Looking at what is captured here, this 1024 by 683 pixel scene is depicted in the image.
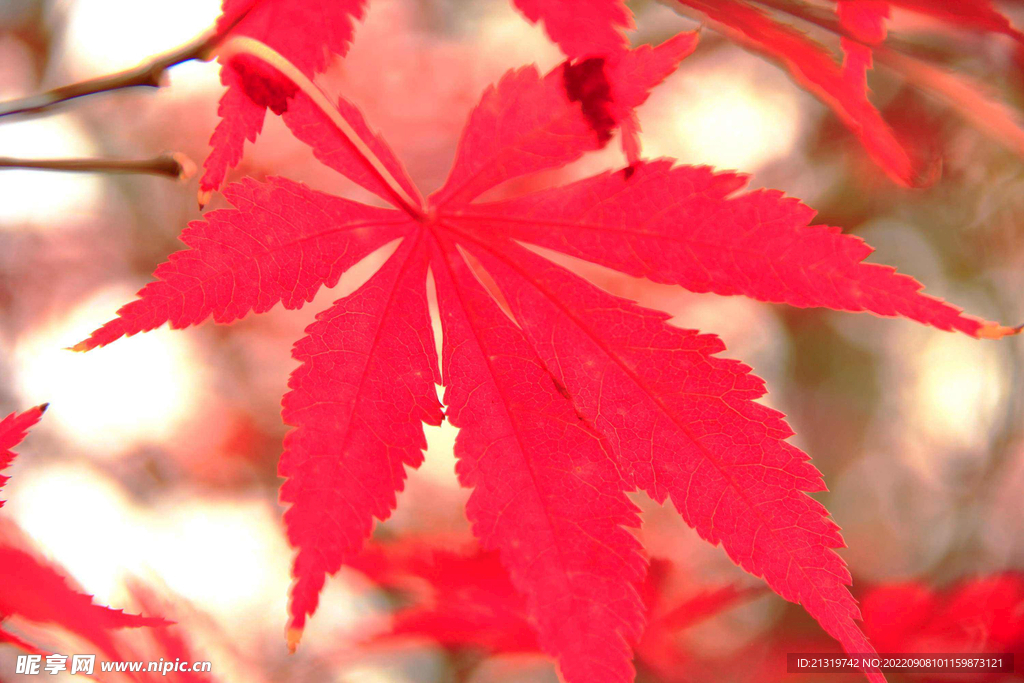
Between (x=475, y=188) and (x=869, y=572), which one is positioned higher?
(x=475, y=188)

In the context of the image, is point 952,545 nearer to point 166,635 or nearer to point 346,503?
point 346,503

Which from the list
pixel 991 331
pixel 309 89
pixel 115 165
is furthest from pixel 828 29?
pixel 115 165

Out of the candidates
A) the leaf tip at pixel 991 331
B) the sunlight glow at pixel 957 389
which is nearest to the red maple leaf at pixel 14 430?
the leaf tip at pixel 991 331

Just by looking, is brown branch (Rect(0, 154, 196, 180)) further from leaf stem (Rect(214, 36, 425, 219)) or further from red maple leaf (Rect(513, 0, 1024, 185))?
red maple leaf (Rect(513, 0, 1024, 185))

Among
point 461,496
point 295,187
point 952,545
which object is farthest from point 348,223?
point 952,545

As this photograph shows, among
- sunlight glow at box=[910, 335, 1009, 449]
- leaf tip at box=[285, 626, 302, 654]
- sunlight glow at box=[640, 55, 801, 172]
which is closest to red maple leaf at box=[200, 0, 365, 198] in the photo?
leaf tip at box=[285, 626, 302, 654]
